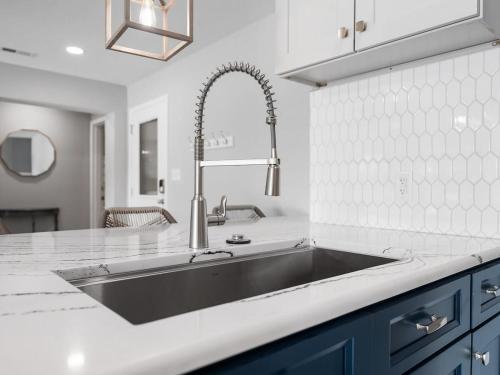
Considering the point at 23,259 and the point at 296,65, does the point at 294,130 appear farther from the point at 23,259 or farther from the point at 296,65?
the point at 23,259

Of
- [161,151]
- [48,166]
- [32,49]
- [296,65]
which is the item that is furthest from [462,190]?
[48,166]

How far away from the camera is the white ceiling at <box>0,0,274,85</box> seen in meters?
2.67

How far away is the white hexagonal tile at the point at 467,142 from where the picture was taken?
4.63 ft

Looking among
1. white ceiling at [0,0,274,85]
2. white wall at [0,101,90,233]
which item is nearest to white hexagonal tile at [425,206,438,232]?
white ceiling at [0,0,274,85]

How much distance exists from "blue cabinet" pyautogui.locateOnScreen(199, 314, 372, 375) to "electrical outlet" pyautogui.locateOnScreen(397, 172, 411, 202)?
1.02 metres

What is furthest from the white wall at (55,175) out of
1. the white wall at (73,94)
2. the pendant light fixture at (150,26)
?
the pendant light fixture at (150,26)

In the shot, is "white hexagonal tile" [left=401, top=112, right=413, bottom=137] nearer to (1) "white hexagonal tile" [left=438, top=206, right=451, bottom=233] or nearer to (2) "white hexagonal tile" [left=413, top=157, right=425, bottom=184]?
(2) "white hexagonal tile" [left=413, top=157, right=425, bottom=184]

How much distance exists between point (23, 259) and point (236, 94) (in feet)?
7.56

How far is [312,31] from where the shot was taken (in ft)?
5.30

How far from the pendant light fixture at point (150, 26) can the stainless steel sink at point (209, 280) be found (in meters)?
0.90

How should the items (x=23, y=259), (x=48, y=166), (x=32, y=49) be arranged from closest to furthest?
(x=23, y=259) → (x=32, y=49) → (x=48, y=166)

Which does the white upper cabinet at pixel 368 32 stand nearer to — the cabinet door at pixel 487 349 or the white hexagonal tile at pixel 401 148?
Result: the white hexagonal tile at pixel 401 148

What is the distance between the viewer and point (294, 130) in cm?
247

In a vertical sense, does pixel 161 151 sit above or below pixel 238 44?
below
